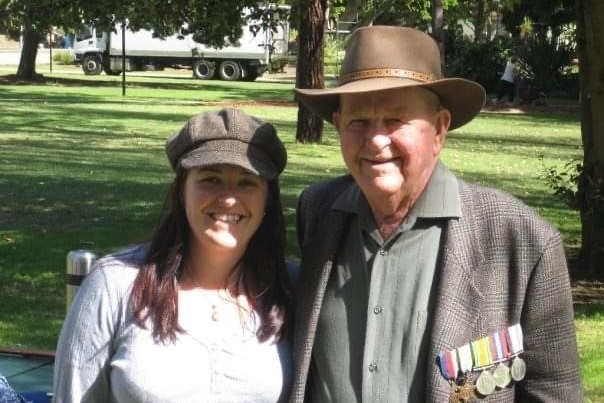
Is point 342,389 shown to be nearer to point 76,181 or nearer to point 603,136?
point 603,136

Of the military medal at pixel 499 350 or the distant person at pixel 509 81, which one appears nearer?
the military medal at pixel 499 350

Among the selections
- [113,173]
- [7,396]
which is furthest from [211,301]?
[113,173]

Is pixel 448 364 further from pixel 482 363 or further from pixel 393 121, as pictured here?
pixel 393 121

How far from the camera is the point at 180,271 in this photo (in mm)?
2998

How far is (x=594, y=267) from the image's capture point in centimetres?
949

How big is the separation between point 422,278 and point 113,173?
1307cm

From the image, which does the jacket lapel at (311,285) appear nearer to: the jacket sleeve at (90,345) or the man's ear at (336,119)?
the man's ear at (336,119)

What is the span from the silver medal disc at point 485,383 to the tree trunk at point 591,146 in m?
6.82

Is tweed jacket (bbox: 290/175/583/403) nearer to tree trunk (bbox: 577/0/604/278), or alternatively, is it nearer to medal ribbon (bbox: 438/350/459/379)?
medal ribbon (bbox: 438/350/459/379)

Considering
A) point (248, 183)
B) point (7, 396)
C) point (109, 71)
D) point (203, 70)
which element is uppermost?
point (248, 183)

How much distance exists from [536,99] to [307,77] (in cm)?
1656

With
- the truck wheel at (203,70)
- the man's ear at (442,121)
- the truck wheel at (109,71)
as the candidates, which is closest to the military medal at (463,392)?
the man's ear at (442,121)

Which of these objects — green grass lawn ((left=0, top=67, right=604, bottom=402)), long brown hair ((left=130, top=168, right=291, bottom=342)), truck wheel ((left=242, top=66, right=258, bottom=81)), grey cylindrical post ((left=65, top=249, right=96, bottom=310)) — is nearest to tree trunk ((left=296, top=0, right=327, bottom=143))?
green grass lawn ((left=0, top=67, right=604, bottom=402))

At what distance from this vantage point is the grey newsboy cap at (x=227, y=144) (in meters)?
2.90
